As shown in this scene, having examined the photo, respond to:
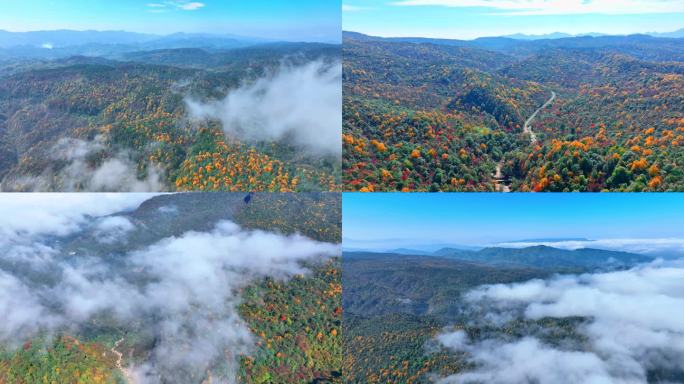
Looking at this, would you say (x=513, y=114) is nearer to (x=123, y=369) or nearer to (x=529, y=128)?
(x=529, y=128)

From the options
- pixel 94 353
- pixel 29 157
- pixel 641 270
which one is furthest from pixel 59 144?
pixel 641 270

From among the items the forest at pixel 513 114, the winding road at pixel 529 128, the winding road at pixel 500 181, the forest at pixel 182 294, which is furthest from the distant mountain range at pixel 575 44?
the forest at pixel 182 294

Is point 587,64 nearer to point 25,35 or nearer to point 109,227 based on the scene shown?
point 109,227

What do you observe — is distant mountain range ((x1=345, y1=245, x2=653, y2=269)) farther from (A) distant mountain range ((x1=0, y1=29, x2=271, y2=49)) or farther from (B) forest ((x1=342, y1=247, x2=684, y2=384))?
(A) distant mountain range ((x1=0, y1=29, x2=271, y2=49))

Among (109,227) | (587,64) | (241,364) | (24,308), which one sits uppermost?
(587,64)

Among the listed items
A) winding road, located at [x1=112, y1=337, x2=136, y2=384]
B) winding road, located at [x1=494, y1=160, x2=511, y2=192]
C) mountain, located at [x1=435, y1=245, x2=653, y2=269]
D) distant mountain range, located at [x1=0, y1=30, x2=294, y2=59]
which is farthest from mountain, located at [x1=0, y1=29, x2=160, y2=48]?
mountain, located at [x1=435, y1=245, x2=653, y2=269]

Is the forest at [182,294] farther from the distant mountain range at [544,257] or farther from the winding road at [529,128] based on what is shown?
the winding road at [529,128]
